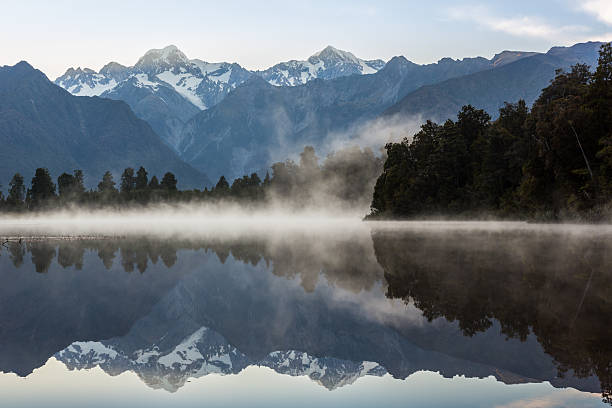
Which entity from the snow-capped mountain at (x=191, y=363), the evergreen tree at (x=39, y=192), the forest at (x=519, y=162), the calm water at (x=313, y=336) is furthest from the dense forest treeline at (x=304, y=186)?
the snow-capped mountain at (x=191, y=363)

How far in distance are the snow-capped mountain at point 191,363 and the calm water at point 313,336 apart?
4 cm

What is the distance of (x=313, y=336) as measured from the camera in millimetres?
13969

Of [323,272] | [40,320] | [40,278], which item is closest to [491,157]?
[323,272]

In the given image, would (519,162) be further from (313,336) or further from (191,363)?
(191,363)

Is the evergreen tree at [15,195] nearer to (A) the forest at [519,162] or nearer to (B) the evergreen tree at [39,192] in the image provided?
(B) the evergreen tree at [39,192]

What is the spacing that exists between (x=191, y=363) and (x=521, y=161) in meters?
79.1

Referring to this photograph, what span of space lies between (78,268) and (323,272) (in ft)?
36.7

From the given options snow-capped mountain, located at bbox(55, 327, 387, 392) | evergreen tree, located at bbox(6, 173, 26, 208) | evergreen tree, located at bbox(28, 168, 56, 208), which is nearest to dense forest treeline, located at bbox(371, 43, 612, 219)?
snow-capped mountain, located at bbox(55, 327, 387, 392)

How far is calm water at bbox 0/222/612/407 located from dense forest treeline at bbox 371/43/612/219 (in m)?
43.9

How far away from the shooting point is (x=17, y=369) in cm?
1107

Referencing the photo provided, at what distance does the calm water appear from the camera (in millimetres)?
9648

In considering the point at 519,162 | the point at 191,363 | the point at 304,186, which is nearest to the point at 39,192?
the point at 304,186

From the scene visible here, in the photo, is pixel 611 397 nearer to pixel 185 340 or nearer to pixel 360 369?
pixel 360 369

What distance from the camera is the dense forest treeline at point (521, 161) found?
218 ft
